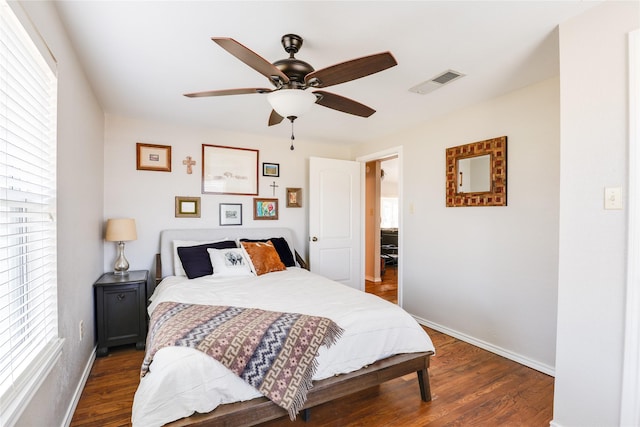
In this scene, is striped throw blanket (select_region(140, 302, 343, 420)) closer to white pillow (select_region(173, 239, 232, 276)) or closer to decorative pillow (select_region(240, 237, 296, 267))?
white pillow (select_region(173, 239, 232, 276))

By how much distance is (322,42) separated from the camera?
1904 millimetres

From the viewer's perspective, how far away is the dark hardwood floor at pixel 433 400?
1909 millimetres

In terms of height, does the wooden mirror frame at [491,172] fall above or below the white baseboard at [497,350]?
above

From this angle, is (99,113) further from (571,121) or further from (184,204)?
(571,121)

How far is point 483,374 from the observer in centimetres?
246

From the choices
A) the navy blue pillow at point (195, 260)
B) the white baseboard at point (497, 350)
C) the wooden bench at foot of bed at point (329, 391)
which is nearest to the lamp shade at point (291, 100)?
the wooden bench at foot of bed at point (329, 391)

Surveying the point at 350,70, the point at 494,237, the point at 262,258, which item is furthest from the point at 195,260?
the point at 494,237

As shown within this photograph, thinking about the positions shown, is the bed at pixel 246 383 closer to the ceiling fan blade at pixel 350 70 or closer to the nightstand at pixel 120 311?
the nightstand at pixel 120 311

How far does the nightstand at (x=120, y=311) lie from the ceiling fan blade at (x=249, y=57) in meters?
2.35

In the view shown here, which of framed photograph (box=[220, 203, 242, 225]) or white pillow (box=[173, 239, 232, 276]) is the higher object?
framed photograph (box=[220, 203, 242, 225])

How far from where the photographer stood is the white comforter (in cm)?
144

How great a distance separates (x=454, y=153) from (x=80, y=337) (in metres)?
3.57

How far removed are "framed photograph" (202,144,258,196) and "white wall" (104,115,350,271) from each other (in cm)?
6

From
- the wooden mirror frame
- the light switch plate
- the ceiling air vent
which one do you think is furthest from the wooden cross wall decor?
the light switch plate
